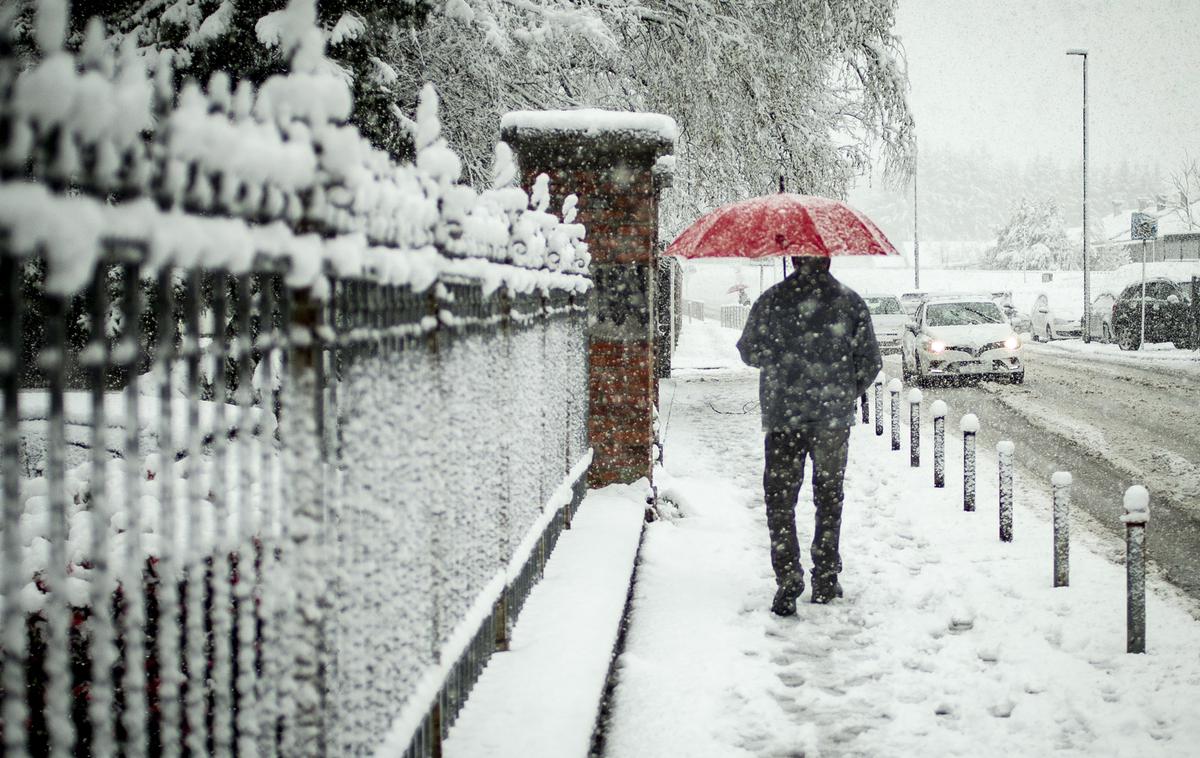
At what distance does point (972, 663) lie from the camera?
185 inches

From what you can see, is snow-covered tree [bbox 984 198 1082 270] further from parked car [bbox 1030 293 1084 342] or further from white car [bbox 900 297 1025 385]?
white car [bbox 900 297 1025 385]

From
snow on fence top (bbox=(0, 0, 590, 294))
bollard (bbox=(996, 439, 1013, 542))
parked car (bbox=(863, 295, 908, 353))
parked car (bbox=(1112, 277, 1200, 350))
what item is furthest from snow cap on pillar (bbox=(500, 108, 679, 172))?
parked car (bbox=(1112, 277, 1200, 350))

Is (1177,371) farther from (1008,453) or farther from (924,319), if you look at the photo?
(1008,453)

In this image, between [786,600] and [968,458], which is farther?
[968,458]

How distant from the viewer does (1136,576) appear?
15.7 ft

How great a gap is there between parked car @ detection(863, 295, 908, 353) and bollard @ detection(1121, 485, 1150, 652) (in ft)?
71.9

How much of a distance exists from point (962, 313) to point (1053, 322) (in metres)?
18.4

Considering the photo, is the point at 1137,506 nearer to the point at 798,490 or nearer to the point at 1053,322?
the point at 798,490

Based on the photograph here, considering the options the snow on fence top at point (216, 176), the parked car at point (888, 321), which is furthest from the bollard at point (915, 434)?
the parked car at point (888, 321)

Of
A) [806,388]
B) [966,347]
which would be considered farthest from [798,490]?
[966,347]

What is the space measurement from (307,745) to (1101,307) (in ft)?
109

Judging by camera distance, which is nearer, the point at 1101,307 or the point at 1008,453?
the point at 1008,453

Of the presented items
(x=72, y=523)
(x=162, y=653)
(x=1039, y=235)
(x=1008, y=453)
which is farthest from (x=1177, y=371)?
(x=1039, y=235)

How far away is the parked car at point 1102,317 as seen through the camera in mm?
29953
